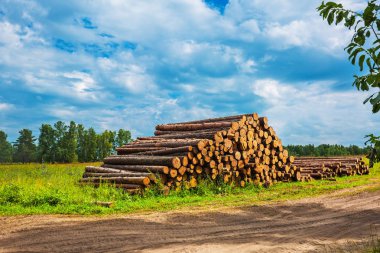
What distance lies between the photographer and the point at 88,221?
8.77 meters

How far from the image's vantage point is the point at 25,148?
7762 centimetres

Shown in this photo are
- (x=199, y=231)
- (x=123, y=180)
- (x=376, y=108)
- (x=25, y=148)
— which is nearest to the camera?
(x=376, y=108)

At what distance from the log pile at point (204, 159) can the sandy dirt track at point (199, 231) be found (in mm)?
3971

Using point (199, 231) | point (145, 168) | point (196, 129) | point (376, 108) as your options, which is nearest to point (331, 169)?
point (196, 129)

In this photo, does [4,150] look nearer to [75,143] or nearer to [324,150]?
[75,143]

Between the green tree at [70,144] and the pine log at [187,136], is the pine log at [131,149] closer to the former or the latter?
the pine log at [187,136]

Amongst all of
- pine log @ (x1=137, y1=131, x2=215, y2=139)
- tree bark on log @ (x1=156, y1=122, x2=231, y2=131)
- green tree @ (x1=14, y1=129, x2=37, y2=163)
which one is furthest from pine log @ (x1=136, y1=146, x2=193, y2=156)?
green tree @ (x1=14, y1=129, x2=37, y2=163)

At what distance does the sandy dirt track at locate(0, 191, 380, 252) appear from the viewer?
6.91m

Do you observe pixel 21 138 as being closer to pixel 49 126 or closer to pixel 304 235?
pixel 49 126

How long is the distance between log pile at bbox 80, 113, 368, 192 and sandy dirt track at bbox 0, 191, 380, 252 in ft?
13.0

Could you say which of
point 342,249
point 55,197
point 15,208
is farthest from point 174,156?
point 342,249

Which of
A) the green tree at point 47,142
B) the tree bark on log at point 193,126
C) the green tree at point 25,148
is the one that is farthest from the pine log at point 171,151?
the green tree at point 25,148

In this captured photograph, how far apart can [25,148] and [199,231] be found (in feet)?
252

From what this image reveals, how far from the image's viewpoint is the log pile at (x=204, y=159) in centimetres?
1422
